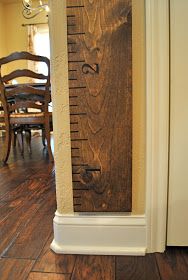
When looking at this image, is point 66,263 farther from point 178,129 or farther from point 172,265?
point 178,129

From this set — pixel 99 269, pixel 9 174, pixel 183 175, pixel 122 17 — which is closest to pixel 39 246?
pixel 99 269

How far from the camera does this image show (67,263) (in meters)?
0.87

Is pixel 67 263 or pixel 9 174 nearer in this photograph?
pixel 67 263

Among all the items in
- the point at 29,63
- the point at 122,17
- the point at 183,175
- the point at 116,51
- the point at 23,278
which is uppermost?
the point at 29,63

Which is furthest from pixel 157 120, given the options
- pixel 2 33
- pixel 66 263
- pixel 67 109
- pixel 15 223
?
pixel 2 33

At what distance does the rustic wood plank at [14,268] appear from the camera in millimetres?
811

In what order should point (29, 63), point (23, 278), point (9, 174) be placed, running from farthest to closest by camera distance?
1. point (29, 63)
2. point (9, 174)
3. point (23, 278)

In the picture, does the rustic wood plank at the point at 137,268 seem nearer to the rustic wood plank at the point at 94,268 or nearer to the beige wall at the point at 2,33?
the rustic wood plank at the point at 94,268

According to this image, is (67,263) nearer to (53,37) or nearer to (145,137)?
(145,137)

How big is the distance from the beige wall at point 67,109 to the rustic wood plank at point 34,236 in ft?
0.60

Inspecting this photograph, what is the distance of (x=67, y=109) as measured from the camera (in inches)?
34.2

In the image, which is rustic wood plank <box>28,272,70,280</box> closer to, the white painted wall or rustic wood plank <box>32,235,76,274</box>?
rustic wood plank <box>32,235,76,274</box>

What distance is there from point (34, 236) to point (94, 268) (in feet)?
1.07

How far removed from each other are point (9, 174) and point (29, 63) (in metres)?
3.79
